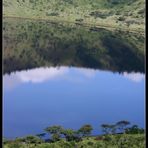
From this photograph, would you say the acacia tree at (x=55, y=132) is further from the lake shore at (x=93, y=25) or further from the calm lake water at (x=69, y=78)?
the lake shore at (x=93, y=25)

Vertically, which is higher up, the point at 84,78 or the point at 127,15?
the point at 127,15

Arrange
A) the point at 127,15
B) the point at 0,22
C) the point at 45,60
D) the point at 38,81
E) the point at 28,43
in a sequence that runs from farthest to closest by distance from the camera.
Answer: the point at 127,15, the point at 28,43, the point at 45,60, the point at 38,81, the point at 0,22

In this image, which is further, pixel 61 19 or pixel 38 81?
pixel 61 19

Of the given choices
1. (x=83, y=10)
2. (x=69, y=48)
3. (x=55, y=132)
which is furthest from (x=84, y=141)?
(x=83, y=10)

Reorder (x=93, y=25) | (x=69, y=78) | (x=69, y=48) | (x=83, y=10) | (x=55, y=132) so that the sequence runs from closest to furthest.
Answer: (x=55, y=132) → (x=69, y=78) → (x=69, y=48) → (x=93, y=25) → (x=83, y=10)

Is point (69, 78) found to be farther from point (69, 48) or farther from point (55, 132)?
point (55, 132)

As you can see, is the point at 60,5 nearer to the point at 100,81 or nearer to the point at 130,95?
the point at 100,81

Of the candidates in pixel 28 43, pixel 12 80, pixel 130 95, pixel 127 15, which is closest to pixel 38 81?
pixel 12 80

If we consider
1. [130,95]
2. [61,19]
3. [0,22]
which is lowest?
[130,95]
